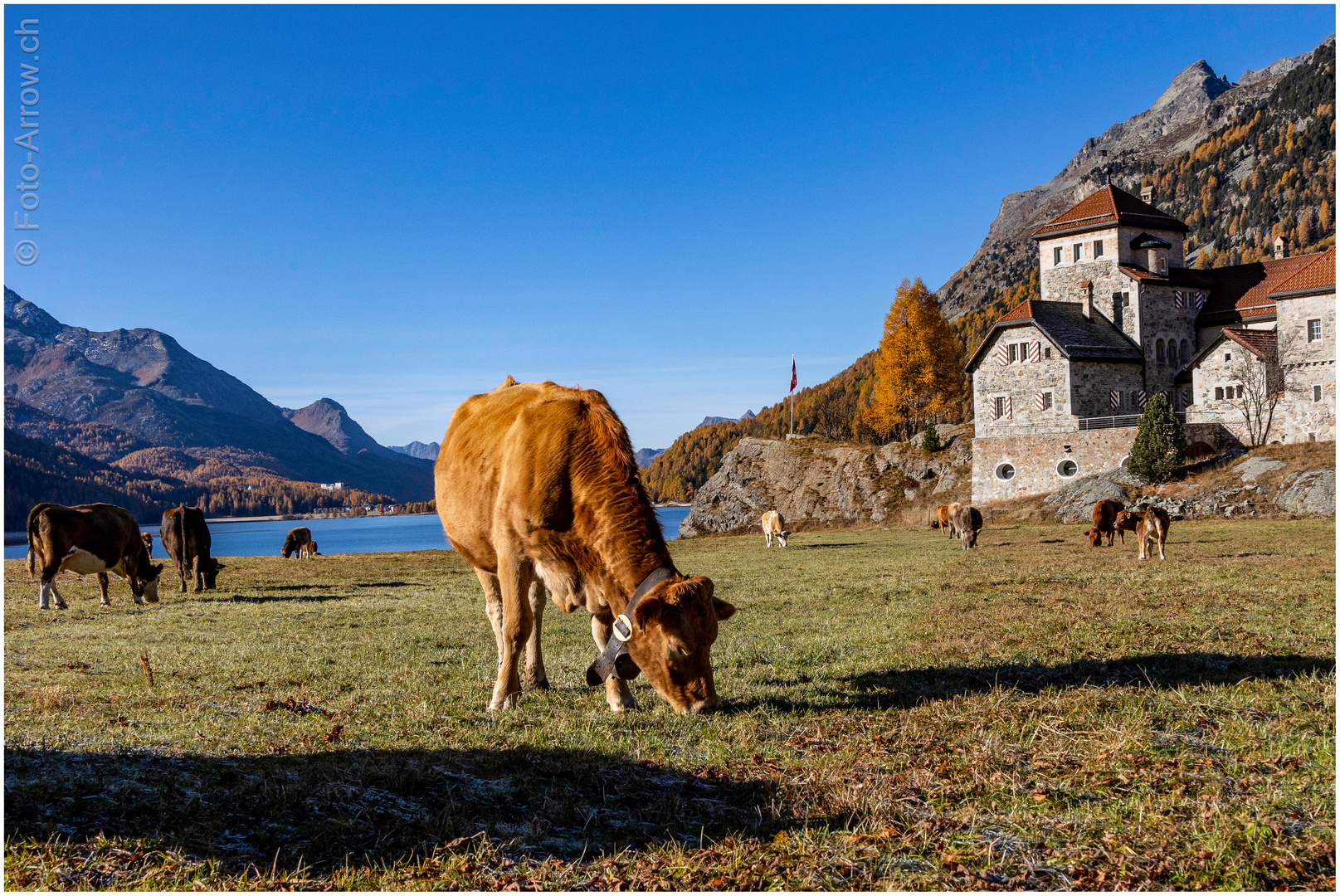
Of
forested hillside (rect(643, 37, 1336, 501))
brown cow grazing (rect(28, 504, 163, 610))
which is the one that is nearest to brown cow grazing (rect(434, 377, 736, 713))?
brown cow grazing (rect(28, 504, 163, 610))

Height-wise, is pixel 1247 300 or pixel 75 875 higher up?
pixel 1247 300

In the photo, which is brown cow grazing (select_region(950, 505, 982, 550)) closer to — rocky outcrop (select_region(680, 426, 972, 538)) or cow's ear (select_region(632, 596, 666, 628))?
cow's ear (select_region(632, 596, 666, 628))

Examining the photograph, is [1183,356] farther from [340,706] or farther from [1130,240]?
[340,706]

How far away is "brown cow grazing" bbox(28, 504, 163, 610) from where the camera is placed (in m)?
16.4

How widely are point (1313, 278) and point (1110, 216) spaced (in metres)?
15.4

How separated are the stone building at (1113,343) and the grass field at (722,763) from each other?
49.1m

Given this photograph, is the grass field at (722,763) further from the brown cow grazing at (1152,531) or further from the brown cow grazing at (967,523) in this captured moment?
the brown cow grazing at (967,523)

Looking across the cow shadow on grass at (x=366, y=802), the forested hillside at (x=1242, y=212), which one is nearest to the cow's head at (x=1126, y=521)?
the cow shadow on grass at (x=366, y=802)

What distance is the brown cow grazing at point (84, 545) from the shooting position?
1636cm

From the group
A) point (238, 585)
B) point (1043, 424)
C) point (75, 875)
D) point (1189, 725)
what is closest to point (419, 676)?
point (75, 875)

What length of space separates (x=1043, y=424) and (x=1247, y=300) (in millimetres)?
18042

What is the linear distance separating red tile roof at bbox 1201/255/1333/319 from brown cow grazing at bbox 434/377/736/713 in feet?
224

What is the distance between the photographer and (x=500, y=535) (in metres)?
7.21

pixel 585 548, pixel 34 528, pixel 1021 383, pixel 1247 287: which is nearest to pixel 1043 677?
pixel 585 548
